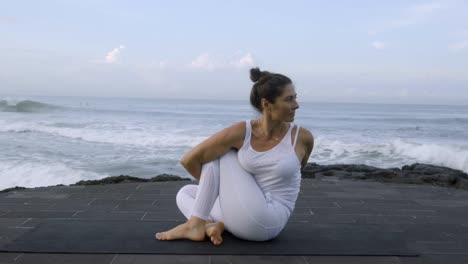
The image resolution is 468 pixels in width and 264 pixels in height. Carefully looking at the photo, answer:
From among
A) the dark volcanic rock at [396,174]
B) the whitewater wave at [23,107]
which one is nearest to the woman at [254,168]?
the dark volcanic rock at [396,174]

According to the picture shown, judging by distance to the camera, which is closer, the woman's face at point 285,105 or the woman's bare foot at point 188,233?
the woman's face at point 285,105

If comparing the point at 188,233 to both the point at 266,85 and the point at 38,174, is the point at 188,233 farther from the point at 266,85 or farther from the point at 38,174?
the point at 38,174

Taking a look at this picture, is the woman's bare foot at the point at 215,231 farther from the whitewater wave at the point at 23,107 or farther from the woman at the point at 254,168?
the whitewater wave at the point at 23,107

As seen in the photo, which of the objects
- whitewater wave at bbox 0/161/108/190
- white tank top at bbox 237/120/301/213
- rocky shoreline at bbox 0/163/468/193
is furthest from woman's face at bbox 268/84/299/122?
whitewater wave at bbox 0/161/108/190

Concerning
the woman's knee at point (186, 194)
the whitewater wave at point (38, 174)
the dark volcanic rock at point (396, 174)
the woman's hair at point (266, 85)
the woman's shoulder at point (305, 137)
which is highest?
the woman's hair at point (266, 85)

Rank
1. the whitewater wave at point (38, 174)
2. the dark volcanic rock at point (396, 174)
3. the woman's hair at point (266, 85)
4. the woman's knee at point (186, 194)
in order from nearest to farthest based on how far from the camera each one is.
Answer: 1. the woman's hair at point (266, 85)
2. the woman's knee at point (186, 194)
3. the dark volcanic rock at point (396, 174)
4. the whitewater wave at point (38, 174)

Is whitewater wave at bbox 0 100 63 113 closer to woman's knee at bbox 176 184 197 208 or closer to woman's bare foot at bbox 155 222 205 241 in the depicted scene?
woman's knee at bbox 176 184 197 208

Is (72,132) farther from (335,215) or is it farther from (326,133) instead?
(335,215)

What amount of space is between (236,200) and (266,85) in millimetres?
788

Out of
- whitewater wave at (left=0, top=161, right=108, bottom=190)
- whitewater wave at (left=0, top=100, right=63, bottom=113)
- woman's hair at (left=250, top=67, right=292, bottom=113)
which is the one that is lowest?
whitewater wave at (left=0, top=100, right=63, bottom=113)

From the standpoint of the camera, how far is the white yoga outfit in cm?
321

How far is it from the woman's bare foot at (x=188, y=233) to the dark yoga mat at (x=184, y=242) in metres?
0.04

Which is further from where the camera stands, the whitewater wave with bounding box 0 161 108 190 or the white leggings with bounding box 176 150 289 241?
the whitewater wave with bounding box 0 161 108 190

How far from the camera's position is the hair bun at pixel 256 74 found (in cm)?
322
